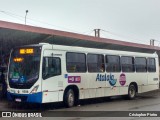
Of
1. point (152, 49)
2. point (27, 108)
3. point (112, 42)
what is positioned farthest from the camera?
point (152, 49)

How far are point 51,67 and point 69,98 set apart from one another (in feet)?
5.95

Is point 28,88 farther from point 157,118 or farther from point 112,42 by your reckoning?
point 112,42

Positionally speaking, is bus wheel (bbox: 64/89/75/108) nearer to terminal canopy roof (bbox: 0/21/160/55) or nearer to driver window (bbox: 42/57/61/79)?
driver window (bbox: 42/57/61/79)

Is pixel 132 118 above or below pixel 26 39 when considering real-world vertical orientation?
below

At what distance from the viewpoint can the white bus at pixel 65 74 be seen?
15492 mm

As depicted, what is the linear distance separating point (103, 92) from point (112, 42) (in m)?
8.73

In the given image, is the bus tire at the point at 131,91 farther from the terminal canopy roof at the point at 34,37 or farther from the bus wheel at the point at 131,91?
the terminal canopy roof at the point at 34,37

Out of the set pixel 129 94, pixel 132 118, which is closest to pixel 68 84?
pixel 132 118

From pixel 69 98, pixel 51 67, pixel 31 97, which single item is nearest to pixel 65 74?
pixel 51 67

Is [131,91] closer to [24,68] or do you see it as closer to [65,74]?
[65,74]

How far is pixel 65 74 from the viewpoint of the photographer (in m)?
16.6

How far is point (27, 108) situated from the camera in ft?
54.0

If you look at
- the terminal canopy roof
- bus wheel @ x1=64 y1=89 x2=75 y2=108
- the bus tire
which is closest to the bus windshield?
bus wheel @ x1=64 y1=89 x2=75 y2=108

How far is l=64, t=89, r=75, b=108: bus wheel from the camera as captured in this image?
1655cm
